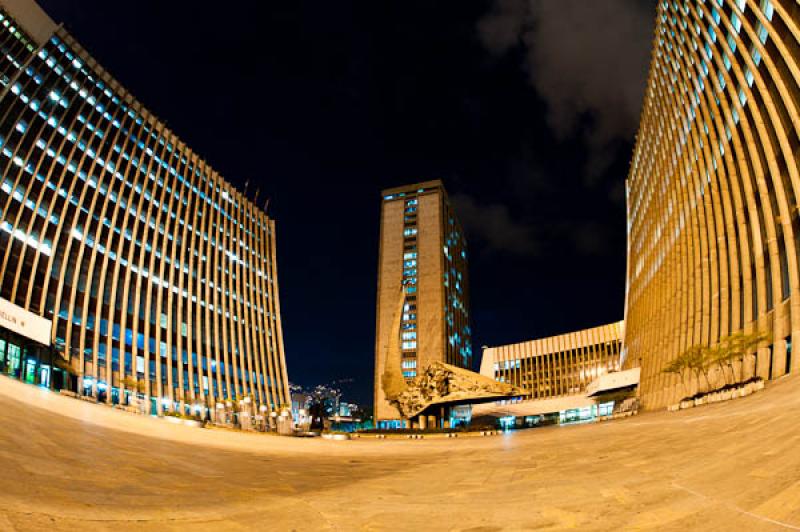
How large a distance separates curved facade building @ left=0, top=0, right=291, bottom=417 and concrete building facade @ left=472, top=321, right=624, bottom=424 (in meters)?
62.1

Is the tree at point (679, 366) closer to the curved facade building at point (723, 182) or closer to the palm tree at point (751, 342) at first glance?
the curved facade building at point (723, 182)

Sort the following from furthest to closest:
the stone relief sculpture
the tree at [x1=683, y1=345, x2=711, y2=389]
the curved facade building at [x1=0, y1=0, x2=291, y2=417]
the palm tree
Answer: the curved facade building at [x1=0, y1=0, x2=291, y2=417]
the stone relief sculpture
the tree at [x1=683, y1=345, x2=711, y2=389]
the palm tree

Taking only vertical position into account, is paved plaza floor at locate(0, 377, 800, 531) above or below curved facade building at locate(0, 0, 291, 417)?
below

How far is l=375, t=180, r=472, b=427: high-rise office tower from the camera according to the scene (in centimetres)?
11119

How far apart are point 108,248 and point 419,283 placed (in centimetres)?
7204

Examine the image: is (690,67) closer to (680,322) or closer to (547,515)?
(680,322)

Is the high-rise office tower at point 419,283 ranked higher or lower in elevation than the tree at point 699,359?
higher

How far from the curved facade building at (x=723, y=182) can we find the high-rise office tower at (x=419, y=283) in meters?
57.8

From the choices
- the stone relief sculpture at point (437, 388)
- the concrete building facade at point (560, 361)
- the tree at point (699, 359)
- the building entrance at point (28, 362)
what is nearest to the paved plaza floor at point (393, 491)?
the tree at point (699, 359)

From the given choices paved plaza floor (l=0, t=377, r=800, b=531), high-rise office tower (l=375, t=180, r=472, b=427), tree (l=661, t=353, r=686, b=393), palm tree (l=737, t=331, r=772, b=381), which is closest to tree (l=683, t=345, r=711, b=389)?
tree (l=661, t=353, r=686, b=393)

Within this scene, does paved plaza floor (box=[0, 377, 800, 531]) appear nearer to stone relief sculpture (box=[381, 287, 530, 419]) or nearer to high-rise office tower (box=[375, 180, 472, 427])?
stone relief sculpture (box=[381, 287, 530, 419])

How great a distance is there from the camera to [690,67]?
44062mm

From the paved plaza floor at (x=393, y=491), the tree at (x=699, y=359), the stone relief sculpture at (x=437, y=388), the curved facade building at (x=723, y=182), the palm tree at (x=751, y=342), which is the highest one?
the curved facade building at (x=723, y=182)

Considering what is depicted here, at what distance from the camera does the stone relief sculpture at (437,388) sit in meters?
44.4
